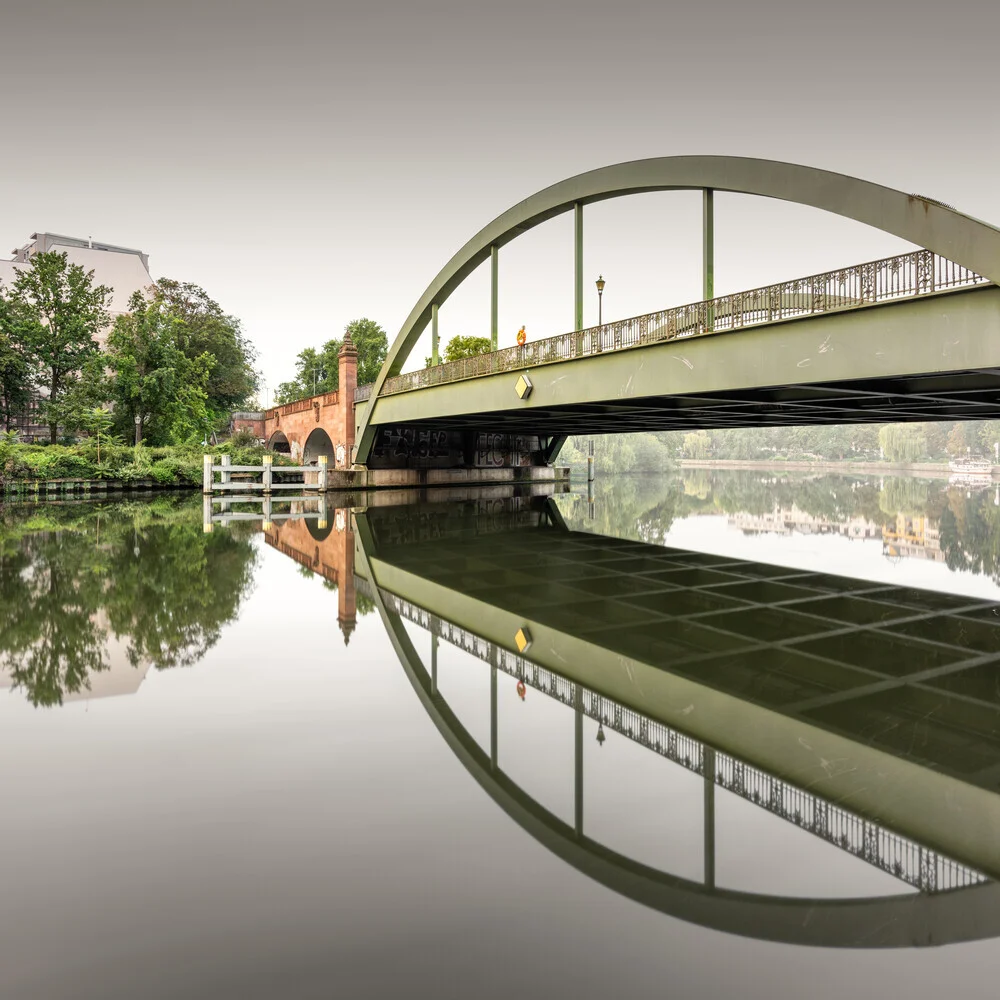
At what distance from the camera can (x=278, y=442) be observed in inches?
2379

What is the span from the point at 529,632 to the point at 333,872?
17.2 feet

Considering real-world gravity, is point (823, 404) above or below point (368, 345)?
below

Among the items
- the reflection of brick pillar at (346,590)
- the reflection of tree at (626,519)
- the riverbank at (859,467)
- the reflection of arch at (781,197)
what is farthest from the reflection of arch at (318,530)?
the riverbank at (859,467)

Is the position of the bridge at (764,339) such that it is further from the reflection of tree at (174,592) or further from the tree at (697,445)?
the tree at (697,445)

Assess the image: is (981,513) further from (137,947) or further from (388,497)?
(137,947)

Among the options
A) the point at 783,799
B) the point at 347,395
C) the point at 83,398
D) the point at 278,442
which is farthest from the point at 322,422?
the point at 783,799

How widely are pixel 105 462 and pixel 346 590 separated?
33939 mm

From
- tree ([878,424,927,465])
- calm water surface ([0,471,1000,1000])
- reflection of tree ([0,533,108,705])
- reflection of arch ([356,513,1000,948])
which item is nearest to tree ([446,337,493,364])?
reflection of tree ([0,533,108,705])

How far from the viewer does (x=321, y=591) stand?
1123 cm

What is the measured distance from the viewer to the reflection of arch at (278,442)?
58.3 metres

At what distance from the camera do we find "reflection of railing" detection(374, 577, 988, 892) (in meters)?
3.49

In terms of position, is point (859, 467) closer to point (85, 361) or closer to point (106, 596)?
point (85, 361)

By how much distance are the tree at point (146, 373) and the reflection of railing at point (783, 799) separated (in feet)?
149

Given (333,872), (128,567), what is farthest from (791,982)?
(128,567)
